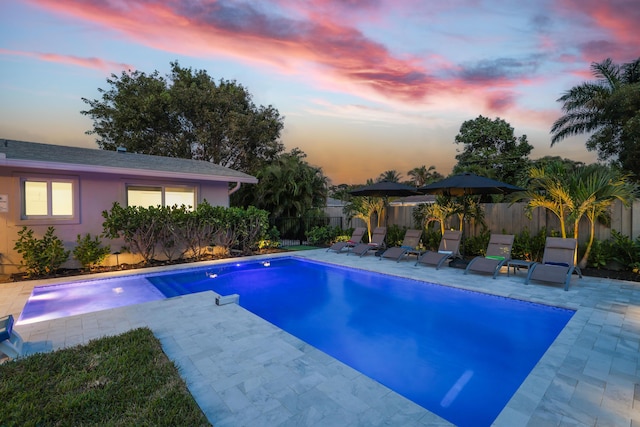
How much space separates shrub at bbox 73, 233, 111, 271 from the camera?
28.0 ft

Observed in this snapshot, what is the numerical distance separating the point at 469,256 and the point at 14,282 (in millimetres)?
13083

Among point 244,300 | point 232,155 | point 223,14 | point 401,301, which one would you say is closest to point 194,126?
point 232,155

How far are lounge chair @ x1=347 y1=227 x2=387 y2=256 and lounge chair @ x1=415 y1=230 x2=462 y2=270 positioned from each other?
205 cm

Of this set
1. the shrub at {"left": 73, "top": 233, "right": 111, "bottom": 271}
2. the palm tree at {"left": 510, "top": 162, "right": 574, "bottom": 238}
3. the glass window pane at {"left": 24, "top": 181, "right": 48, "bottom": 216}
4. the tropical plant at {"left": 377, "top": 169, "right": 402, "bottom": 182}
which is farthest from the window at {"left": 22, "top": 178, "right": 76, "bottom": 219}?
the tropical plant at {"left": 377, "top": 169, "right": 402, "bottom": 182}

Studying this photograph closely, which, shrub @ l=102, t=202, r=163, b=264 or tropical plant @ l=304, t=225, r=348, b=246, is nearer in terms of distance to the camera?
shrub @ l=102, t=202, r=163, b=264

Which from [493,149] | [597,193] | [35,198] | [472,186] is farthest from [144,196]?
[493,149]

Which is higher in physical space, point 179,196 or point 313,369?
point 179,196

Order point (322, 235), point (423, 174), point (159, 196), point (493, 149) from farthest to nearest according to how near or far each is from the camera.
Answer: point (423, 174) → point (493, 149) → point (322, 235) → point (159, 196)

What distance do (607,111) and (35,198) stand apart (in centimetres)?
2931

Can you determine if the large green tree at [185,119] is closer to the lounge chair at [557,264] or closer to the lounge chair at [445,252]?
the lounge chair at [445,252]

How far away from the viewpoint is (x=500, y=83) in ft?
40.0

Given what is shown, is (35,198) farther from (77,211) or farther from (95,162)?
(95,162)

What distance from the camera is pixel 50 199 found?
28.6 ft

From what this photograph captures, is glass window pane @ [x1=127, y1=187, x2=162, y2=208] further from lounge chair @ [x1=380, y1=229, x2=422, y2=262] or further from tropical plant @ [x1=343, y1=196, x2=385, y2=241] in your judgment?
lounge chair @ [x1=380, y1=229, x2=422, y2=262]
